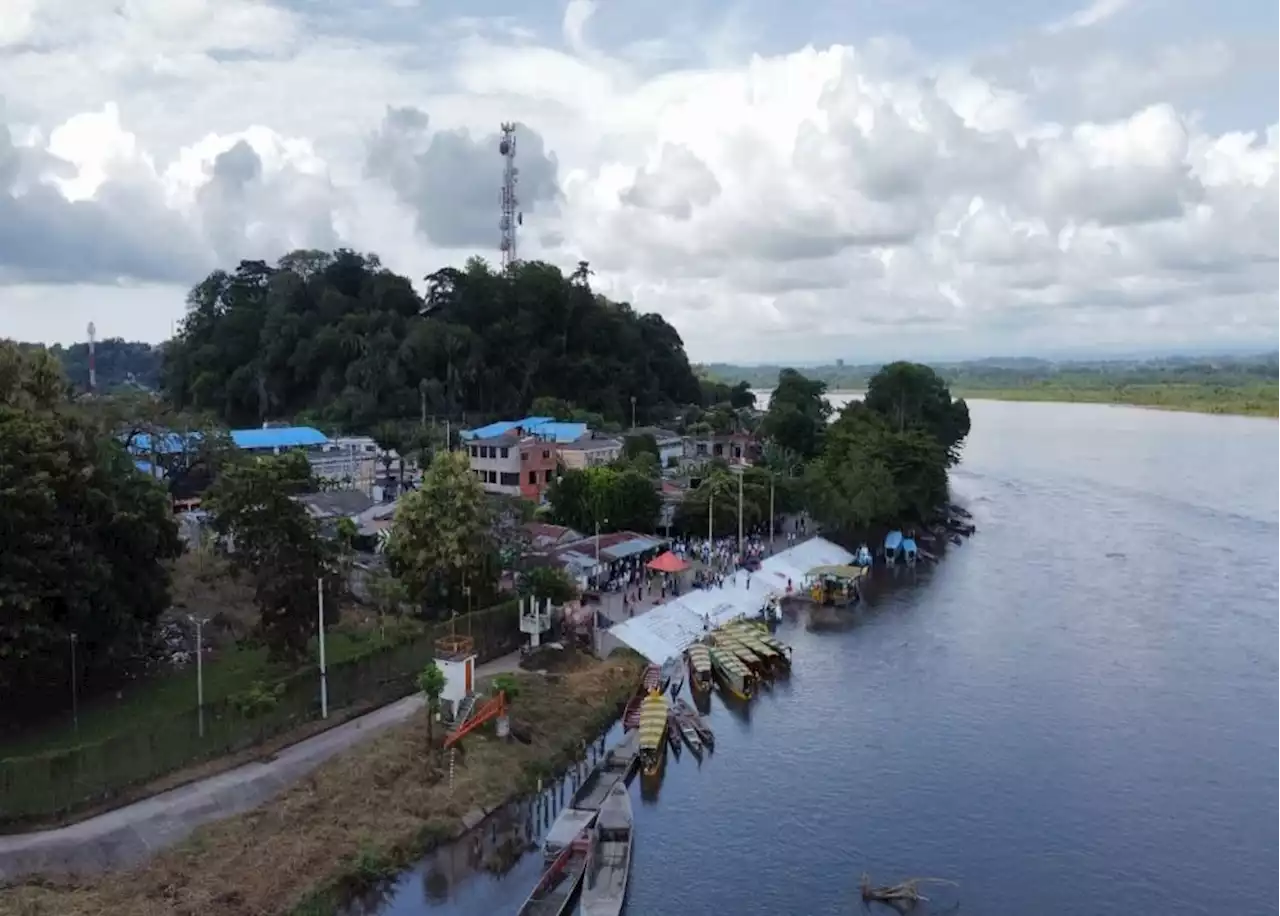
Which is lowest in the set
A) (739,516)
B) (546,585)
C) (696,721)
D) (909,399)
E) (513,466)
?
(696,721)

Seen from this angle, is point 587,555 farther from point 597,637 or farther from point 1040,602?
point 1040,602

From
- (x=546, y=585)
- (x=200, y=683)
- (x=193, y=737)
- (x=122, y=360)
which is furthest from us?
(x=122, y=360)

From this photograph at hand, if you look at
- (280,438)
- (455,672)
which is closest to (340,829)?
(455,672)

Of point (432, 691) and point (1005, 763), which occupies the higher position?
point (432, 691)

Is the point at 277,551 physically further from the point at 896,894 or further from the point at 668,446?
the point at 668,446

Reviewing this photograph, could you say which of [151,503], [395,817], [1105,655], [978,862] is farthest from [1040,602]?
[151,503]

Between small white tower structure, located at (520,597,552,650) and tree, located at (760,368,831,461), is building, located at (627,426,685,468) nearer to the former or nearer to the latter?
tree, located at (760,368,831,461)
